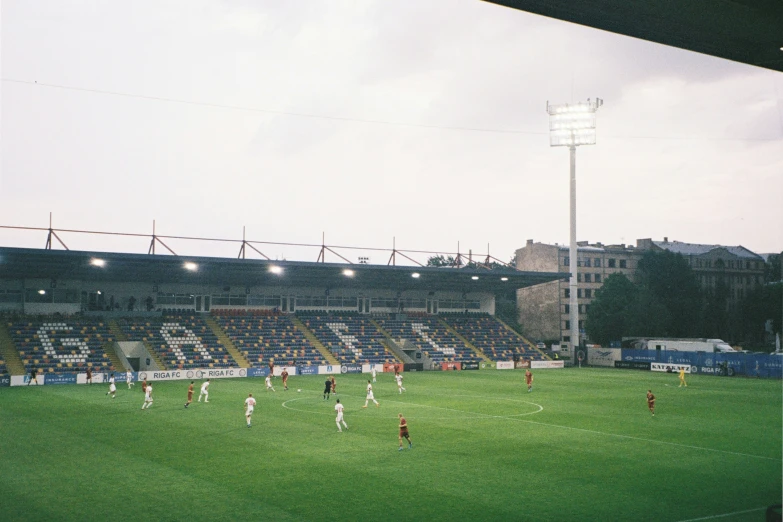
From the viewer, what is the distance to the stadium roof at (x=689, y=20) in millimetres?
11969

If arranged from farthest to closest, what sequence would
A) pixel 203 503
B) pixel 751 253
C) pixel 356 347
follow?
pixel 751 253 → pixel 356 347 → pixel 203 503

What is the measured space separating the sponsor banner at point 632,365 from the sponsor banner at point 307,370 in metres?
37.6

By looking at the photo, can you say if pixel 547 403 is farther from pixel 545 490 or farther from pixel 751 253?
pixel 751 253

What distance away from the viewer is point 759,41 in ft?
44.5

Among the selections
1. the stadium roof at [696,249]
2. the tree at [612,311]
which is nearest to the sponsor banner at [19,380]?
the tree at [612,311]

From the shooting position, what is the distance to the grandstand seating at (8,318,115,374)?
190ft

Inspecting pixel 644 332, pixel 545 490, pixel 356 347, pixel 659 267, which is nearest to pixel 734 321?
pixel 659 267

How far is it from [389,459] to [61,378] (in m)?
40.8

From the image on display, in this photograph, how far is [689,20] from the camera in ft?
41.4

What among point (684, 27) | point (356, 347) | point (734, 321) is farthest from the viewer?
point (734, 321)

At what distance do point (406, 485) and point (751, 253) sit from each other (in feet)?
512

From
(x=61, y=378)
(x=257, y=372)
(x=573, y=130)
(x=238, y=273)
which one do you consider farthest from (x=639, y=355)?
A: (x=61, y=378)

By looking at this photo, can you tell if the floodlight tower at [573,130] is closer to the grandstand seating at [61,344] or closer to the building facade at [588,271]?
the building facade at [588,271]

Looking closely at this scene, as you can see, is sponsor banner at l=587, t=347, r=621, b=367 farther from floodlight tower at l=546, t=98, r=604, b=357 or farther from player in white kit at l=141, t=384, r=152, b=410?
player in white kit at l=141, t=384, r=152, b=410
